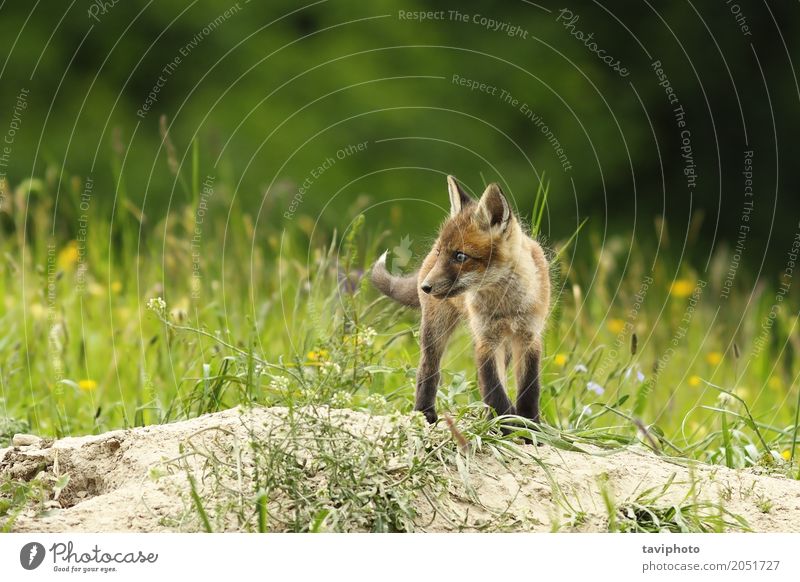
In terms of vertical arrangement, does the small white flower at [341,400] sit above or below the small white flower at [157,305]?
below

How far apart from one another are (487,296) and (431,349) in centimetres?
35

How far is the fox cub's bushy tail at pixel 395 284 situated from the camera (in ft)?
17.0

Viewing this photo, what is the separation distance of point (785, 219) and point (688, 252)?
5.32 feet

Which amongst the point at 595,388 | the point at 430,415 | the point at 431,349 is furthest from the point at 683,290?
the point at 430,415

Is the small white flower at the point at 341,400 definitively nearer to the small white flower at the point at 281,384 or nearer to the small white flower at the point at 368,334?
the small white flower at the point at 281,384

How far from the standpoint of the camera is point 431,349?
4930 mm

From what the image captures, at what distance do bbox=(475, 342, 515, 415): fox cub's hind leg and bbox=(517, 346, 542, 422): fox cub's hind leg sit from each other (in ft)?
0.19

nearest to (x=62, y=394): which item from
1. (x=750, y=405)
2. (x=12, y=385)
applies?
(x=12, y=385)

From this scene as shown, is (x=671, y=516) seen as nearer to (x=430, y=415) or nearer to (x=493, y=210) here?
(x=430, y=415)

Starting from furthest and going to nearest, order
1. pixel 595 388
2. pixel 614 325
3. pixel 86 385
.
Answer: pixel 614 325 → pixel 86 385 → pixel 595 388

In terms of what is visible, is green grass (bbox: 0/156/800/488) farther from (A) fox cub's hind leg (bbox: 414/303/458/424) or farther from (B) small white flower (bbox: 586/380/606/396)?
(A) fox cub's hind leg (bbox: 414/303/458/424)

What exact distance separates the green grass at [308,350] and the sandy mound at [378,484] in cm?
16

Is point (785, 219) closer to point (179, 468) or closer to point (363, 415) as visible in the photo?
point (363, 415)

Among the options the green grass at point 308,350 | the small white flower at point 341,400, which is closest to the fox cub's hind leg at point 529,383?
the green grass at point 308,350
